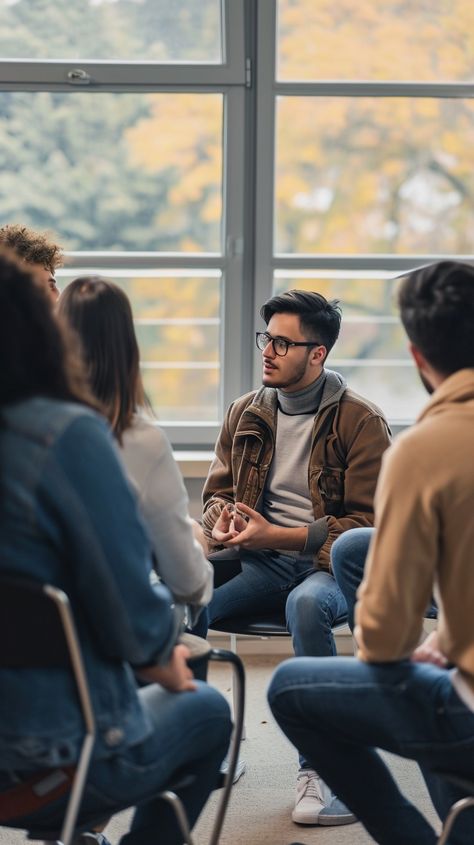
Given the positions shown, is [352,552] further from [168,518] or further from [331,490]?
[168,518]

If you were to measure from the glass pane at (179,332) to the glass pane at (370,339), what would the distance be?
30 centimetres

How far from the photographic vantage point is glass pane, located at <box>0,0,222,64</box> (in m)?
3.94

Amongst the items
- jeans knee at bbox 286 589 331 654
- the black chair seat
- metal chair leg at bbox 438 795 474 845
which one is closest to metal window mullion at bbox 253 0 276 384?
the black chair seat

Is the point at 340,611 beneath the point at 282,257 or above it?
beneath

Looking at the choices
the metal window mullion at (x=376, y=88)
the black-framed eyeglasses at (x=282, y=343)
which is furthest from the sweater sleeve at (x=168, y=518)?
the metal window mullion at (x=376, y=88)

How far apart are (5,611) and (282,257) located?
9.29 ft

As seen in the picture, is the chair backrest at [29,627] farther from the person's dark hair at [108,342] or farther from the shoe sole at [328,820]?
the shoe sole at [328,820]

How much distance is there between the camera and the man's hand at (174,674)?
5.52 feet

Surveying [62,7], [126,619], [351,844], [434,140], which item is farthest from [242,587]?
[62,7]

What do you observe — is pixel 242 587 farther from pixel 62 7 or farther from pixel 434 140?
pixel 62 7

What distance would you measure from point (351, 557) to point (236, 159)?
1.98 meters

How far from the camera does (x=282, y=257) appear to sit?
4.09m

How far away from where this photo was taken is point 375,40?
13.0ft

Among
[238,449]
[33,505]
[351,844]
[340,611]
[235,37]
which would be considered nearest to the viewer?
[33,505]
